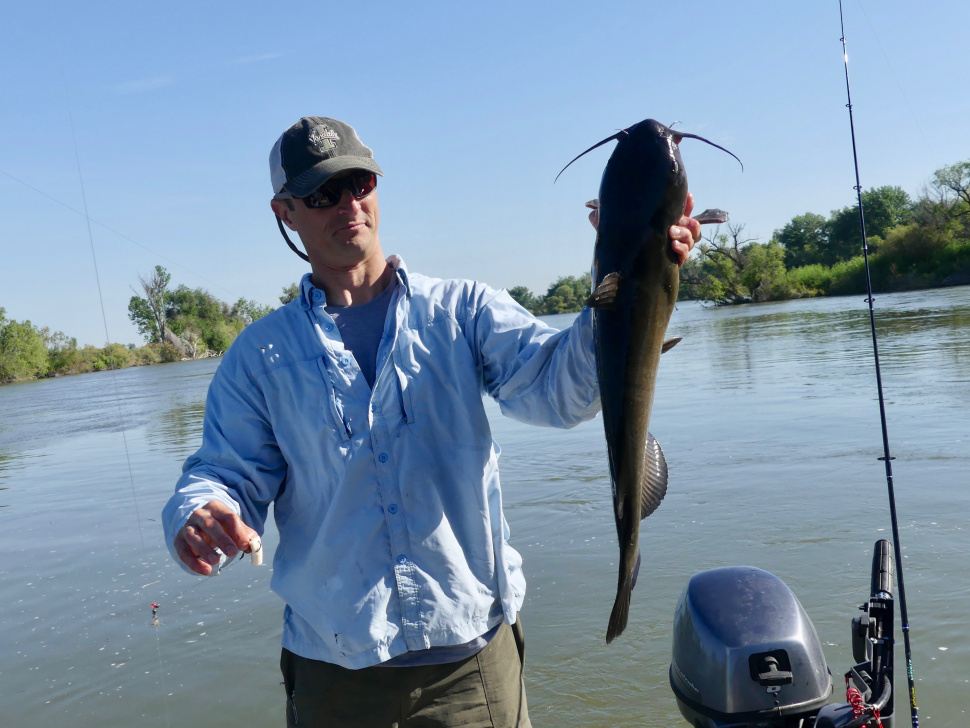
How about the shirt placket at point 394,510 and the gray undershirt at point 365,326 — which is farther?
the gray undershirt at point 365,326

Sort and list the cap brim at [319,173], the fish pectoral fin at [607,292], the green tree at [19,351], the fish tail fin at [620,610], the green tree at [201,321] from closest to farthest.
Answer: the fish pectoral fin at [607,292], the fish tail fin at [620,610], the cap brim at [319,173], the green tree at [19,351], the green tree at [201,321]

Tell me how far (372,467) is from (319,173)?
2.95 ft

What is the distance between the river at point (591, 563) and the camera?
4887mm

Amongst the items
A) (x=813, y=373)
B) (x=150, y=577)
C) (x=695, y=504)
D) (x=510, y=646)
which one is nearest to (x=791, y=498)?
(x=695, y=504)

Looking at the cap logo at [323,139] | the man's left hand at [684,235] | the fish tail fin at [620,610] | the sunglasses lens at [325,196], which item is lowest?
the fish tail fin at [620,610]

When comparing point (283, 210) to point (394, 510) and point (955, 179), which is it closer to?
point (394, 510)

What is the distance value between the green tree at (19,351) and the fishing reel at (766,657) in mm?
78962

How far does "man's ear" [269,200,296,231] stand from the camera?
8.13ft

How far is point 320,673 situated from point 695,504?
19.3 feet

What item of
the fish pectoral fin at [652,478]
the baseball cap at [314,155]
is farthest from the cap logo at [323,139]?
the fish pectoral fin at [652,478]

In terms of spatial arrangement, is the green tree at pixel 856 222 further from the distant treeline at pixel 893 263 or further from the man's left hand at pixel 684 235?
the man's left hand at pixel 684 235

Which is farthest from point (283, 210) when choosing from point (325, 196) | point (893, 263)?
point (893, 263)

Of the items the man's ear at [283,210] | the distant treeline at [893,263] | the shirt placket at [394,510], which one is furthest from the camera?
the distant treeline at [893,263]

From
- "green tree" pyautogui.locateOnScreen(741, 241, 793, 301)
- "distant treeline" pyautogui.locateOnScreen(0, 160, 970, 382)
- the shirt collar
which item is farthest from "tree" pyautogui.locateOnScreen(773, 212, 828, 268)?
the shirt collar
